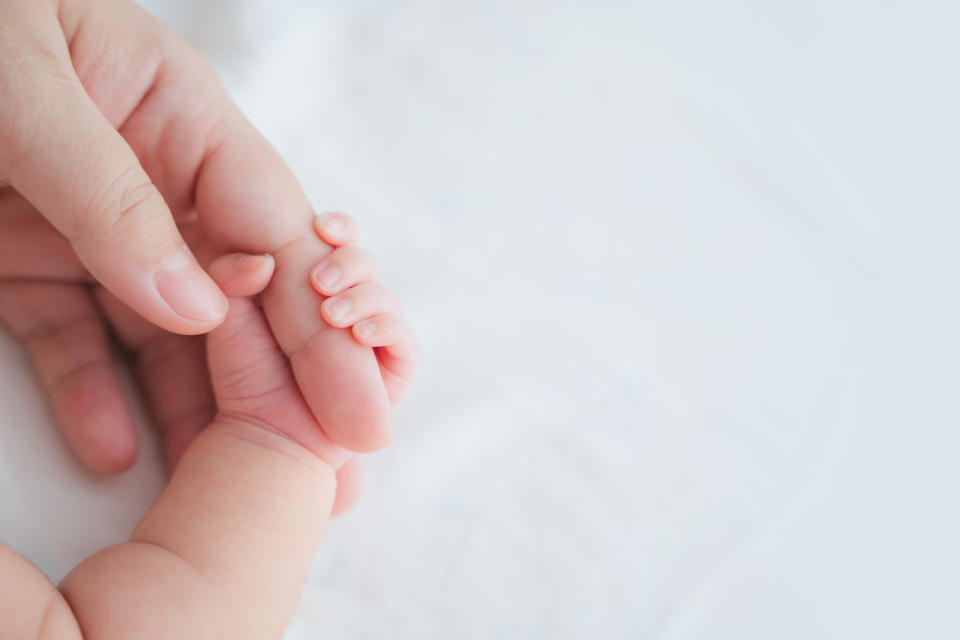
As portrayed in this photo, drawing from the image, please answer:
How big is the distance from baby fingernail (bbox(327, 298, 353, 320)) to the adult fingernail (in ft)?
0.31

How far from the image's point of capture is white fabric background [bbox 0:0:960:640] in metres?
0.76

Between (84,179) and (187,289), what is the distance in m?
0.11

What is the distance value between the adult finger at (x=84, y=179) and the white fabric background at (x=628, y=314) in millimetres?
235

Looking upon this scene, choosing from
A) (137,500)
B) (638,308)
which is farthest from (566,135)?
(137,500)

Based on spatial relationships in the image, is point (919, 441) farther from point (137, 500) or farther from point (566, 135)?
point (137, 500)

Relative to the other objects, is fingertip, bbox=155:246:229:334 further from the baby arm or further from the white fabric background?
the white fabric background

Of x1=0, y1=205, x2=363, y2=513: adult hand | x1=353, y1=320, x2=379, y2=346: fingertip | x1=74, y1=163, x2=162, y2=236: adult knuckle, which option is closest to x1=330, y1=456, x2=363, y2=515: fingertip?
x1=0, y1=205, x2=363, y2=513: adult hand

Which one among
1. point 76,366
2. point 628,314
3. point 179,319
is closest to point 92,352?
point 76,366

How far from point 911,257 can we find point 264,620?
0.86 metres

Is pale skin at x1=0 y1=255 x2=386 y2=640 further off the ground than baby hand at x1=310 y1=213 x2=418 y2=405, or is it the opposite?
baby hand at x1=310 y1=213 x2=418 y2=405

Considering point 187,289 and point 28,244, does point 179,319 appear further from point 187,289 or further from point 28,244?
point 28,244

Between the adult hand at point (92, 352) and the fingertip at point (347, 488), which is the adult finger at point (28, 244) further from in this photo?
the fingertip at point (347, 488)

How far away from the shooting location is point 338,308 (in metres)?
0.69

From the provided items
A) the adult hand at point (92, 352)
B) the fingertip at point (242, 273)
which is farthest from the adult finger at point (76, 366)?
the fingertip at point (242, 273)
